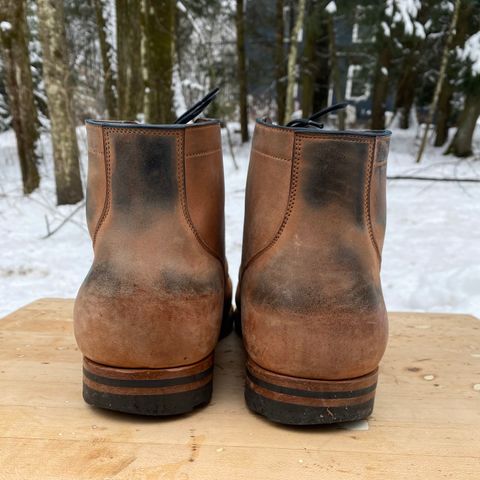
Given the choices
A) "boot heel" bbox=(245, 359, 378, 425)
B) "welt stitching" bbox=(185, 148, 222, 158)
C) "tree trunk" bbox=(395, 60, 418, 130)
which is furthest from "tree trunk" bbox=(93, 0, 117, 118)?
"boot heel" bbox=(245, 359, 378, 425)

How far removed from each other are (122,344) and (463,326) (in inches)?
32.7

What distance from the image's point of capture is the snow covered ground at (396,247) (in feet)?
6.72

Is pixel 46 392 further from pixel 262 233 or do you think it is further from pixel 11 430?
pixel 262 233

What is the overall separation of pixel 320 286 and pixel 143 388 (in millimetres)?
274

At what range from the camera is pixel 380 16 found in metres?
5.45

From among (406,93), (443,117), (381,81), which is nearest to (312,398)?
(381,81)

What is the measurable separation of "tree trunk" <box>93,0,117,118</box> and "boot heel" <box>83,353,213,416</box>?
638 centimetres

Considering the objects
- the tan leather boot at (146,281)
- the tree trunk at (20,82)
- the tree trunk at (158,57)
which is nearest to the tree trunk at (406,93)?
the tree trunk at (158,57)

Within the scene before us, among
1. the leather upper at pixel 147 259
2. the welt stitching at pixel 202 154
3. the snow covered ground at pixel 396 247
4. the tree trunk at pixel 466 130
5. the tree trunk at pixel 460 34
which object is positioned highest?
the tree trunk at pixel 460 34

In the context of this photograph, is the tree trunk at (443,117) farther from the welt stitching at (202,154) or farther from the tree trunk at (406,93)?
the welt stitching at (202,154)

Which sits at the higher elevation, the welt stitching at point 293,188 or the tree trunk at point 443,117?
the welt stitching at point 293,188

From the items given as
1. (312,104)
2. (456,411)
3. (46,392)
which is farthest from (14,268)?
(312,104)

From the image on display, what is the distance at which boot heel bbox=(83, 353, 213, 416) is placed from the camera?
64 centimetres

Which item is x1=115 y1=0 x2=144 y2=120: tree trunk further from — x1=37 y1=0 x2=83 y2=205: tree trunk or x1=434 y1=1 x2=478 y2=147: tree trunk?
x1=434 y1=1 x2=478 y2=147: tree trunk
